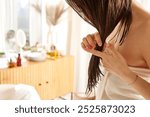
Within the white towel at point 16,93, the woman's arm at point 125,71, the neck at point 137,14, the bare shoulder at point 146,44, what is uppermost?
the neck at point 137,14

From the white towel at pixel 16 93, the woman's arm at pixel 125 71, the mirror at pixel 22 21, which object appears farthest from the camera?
the mirror at pixel 22 21

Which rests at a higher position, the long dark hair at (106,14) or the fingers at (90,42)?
the long dark hair at (106,14)

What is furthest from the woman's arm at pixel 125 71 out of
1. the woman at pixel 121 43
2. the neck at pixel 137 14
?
the neck at pixel 137 14

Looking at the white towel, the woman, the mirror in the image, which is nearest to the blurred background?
the mirror

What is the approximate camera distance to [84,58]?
95.6 inches

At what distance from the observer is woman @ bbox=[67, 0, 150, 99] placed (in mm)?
537

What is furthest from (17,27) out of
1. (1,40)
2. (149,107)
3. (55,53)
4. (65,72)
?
(149,107)

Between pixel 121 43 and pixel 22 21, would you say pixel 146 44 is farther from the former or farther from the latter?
pixel 22 21

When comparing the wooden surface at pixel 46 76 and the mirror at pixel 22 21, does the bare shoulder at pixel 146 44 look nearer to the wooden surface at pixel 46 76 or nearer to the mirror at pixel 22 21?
the wooden surface at pixel 46 76

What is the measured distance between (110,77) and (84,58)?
1780 mm

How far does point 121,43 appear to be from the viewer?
64cm

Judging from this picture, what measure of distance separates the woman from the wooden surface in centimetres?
127

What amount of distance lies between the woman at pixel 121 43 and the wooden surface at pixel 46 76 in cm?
127

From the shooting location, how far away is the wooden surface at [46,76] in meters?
1.80
